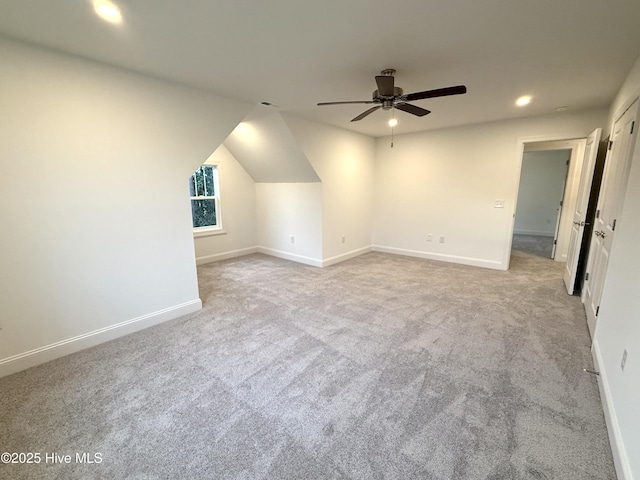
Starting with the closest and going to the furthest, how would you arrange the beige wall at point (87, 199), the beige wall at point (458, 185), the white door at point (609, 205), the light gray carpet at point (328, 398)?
the light gray carpet at point (328, 398) → the beige wall at point (87, 199) → the white door at point (609, 205) → the beige wall at point (458, 185)

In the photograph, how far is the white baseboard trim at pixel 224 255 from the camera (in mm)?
5145

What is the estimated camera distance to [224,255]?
216 inches

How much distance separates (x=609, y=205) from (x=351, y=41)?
9.06ft

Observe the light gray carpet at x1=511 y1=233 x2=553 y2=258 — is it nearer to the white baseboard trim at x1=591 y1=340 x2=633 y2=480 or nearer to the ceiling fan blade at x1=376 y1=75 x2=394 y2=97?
the white baseboard trim at x1=591 y1=340 x2=633 y2=480

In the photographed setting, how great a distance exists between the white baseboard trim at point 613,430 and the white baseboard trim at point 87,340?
3384 mm

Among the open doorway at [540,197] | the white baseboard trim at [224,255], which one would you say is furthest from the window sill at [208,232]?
the open doorway at [540,197]

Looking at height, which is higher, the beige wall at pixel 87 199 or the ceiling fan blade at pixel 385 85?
the ceiling fan blade at pixel 385 85

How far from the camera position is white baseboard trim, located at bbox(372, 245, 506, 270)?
183 inches

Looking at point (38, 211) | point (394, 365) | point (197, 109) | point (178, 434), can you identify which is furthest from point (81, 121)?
point (394, 365)

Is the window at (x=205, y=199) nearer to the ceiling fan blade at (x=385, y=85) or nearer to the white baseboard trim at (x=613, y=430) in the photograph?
the ceiling fan blade at (x=385, y=85)

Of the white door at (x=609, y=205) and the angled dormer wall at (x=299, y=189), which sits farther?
the angled dormer wall at (x=299, y=189)

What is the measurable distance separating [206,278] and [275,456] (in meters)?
3.29

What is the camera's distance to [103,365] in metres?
2.20

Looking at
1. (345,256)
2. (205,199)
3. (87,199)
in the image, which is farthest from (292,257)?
(87,199)
